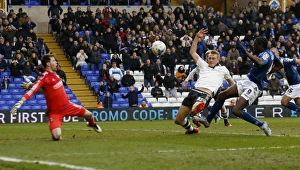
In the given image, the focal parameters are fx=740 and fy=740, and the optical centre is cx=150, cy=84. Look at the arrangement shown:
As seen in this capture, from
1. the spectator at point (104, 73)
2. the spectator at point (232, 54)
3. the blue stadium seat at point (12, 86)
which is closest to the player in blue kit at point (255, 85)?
the blue stadium seat at point (12, 86)

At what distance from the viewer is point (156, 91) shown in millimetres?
37125

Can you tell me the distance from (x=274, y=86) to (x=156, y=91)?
21.6 ft

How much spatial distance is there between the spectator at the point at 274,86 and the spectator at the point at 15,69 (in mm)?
13173

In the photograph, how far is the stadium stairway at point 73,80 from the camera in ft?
119

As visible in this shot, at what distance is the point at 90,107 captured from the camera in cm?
3519

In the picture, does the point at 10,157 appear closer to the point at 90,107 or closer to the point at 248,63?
the point at 90,107

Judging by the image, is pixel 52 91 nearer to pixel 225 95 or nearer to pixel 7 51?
pixel 225 95

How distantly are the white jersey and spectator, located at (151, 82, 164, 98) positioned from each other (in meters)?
18.3

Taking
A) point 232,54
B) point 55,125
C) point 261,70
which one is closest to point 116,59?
point 232,54

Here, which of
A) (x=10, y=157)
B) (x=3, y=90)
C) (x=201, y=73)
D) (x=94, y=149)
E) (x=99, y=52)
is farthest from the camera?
(x=99, y=52)

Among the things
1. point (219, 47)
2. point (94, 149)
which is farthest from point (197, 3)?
point (94, 149)

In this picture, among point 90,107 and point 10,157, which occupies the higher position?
point 10,157

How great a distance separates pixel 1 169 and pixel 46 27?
105ft

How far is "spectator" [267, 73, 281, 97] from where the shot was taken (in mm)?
39031
